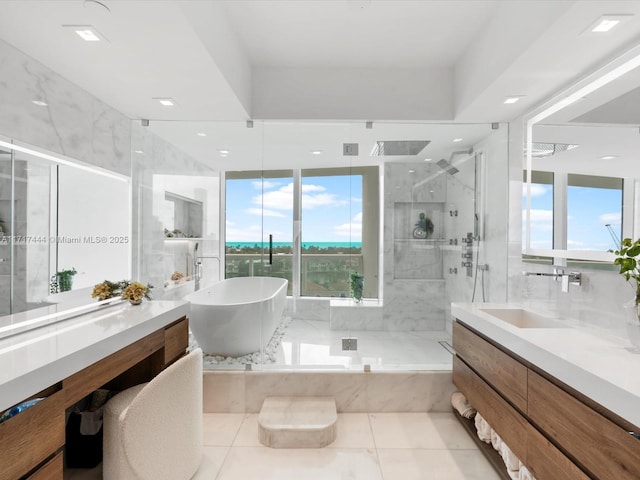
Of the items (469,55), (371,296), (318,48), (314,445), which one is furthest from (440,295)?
(318,48)

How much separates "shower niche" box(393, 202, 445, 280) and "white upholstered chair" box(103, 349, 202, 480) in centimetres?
224

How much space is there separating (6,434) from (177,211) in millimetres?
2342

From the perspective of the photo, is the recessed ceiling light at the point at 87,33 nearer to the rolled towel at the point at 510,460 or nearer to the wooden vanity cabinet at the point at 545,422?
the wooden vanity cabinet at the point at 545,422

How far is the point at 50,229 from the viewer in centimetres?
187

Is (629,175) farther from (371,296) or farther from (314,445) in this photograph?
(314,445)

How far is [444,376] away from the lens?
2766mm

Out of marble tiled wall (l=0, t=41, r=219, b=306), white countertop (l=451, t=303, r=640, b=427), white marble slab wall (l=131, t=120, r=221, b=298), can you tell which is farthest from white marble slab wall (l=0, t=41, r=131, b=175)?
white countertop (l=451, t=303, r=640, b=427)

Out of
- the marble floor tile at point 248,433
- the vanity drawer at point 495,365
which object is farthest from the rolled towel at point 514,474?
the marble floor tile at point 248,433

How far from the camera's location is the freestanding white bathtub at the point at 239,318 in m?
3.00

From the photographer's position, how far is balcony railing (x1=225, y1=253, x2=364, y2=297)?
3.13m

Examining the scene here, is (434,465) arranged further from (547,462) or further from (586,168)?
(586,168)

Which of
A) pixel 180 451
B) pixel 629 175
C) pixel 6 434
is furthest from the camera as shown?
pixel 180 451

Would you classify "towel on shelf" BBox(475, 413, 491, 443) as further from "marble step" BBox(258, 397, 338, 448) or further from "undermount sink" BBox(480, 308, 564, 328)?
"marble step" BBox(258, 397, 338, 448)

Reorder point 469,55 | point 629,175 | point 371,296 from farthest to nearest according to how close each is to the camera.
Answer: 1. point 371,296
2. point 469,55
3. point 629,175
